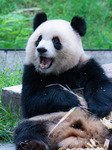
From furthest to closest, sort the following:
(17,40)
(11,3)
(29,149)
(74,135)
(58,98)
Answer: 1. (11,3)
2. (17,40)
3. (58,98)
4. (74,135)
5. (29,149)

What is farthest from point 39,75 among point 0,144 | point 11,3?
point 11,3

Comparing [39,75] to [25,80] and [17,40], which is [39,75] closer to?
[25,80]

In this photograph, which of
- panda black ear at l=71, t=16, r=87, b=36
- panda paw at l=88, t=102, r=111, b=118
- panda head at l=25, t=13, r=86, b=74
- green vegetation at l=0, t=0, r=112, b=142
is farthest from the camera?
green vegetation at l=0, t=0, r=112, b=142

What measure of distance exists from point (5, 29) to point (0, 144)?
4471 mm

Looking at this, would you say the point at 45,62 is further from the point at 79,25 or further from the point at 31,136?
the point at 31,136

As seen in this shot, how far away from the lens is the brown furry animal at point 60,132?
295 centimetres

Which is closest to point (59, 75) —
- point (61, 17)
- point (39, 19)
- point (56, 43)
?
point (56, 43)

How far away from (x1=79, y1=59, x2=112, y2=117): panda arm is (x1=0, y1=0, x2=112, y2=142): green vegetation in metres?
3.74

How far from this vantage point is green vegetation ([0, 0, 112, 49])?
24.6 ft

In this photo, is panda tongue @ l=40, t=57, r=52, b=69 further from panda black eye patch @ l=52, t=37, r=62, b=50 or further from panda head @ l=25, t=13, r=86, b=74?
panda black eye patch @ l=52, t=37, r=62, b=50

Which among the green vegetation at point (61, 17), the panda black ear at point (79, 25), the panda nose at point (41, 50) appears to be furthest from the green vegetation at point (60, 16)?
the panda nose at point (41, 50)

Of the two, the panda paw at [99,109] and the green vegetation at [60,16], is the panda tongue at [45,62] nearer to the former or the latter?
the panda paw at [99,109]

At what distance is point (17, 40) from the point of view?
7.31 m

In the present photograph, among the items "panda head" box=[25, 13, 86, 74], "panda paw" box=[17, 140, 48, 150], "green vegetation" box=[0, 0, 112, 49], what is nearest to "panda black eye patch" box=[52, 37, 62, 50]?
"panda head" box=[25, 13, 86, 74]
